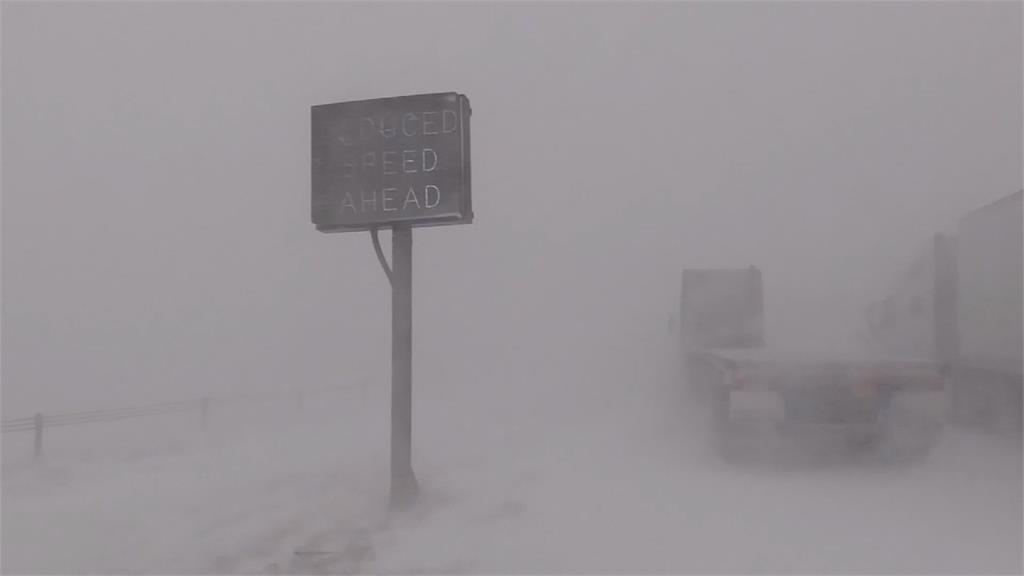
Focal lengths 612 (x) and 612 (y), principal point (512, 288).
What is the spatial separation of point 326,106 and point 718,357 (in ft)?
16.5

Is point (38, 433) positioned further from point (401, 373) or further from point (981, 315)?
point (981, 315)

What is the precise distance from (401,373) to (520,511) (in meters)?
1.65

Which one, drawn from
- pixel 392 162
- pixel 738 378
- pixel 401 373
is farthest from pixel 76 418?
pixel 738 378

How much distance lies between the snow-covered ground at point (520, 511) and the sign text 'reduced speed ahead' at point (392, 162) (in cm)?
264

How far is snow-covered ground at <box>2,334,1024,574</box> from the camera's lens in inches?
169

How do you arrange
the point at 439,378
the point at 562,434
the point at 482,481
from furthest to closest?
the point at 439,378
the point at 562,434
the point at 482,481

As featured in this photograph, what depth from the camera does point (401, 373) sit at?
573cm

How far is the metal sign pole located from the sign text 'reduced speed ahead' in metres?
0.34

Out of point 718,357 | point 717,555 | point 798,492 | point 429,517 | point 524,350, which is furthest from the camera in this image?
point 524,350

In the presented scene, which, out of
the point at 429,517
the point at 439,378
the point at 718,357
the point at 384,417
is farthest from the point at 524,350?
the point at 429,517

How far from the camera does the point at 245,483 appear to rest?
6.46 meters

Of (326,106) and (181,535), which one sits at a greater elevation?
(326,106)

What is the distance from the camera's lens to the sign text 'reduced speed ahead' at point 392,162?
5.49m

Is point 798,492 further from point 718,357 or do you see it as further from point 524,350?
point 524,350
